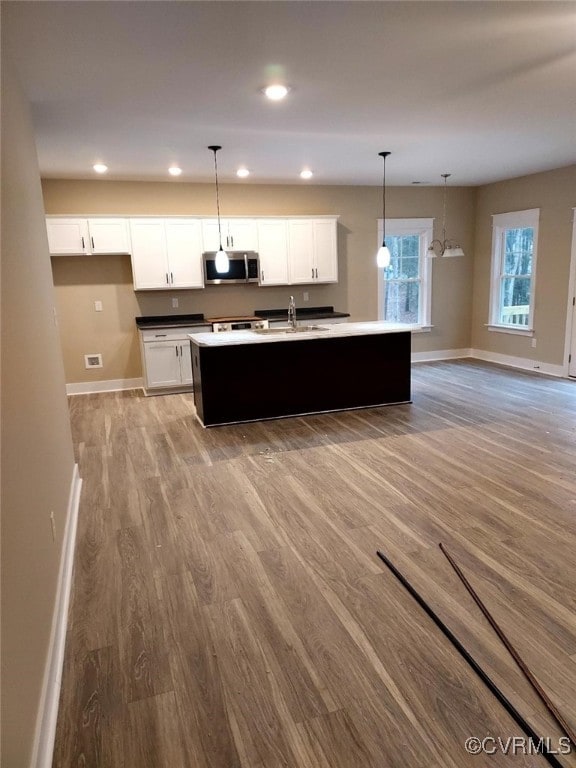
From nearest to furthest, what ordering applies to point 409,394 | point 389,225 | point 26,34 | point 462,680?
1. point 462,680
2. point 26,34
3. point 409,394
4. point 389,225

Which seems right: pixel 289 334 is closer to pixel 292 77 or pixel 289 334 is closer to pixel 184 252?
pixel 184 252

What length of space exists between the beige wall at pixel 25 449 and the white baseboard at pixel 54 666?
6 cm

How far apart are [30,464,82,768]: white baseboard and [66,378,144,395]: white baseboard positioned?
13.0ft

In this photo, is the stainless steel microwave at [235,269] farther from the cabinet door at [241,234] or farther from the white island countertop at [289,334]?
the white island countertop at [289,334]

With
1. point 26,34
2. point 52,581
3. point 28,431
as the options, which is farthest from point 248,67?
point 52,581

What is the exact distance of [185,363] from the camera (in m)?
6.38

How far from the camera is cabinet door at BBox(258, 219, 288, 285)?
6730 millimetres

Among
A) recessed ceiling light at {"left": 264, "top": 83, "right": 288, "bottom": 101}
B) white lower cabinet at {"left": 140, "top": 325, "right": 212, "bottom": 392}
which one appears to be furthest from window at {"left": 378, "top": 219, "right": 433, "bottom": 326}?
recessed ceiling light at {"left": 264, "top": 83, "right": 288, "bottom": 101}

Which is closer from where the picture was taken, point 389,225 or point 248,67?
point 248,67

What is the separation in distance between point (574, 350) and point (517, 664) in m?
5.71

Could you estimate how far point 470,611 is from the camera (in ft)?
7.19

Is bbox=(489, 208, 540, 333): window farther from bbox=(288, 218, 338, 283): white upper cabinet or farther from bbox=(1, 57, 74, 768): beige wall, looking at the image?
bbox=(1, 57, 74, 768): beige wall

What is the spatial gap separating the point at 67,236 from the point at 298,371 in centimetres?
328

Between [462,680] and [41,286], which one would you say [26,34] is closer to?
[41,286]
